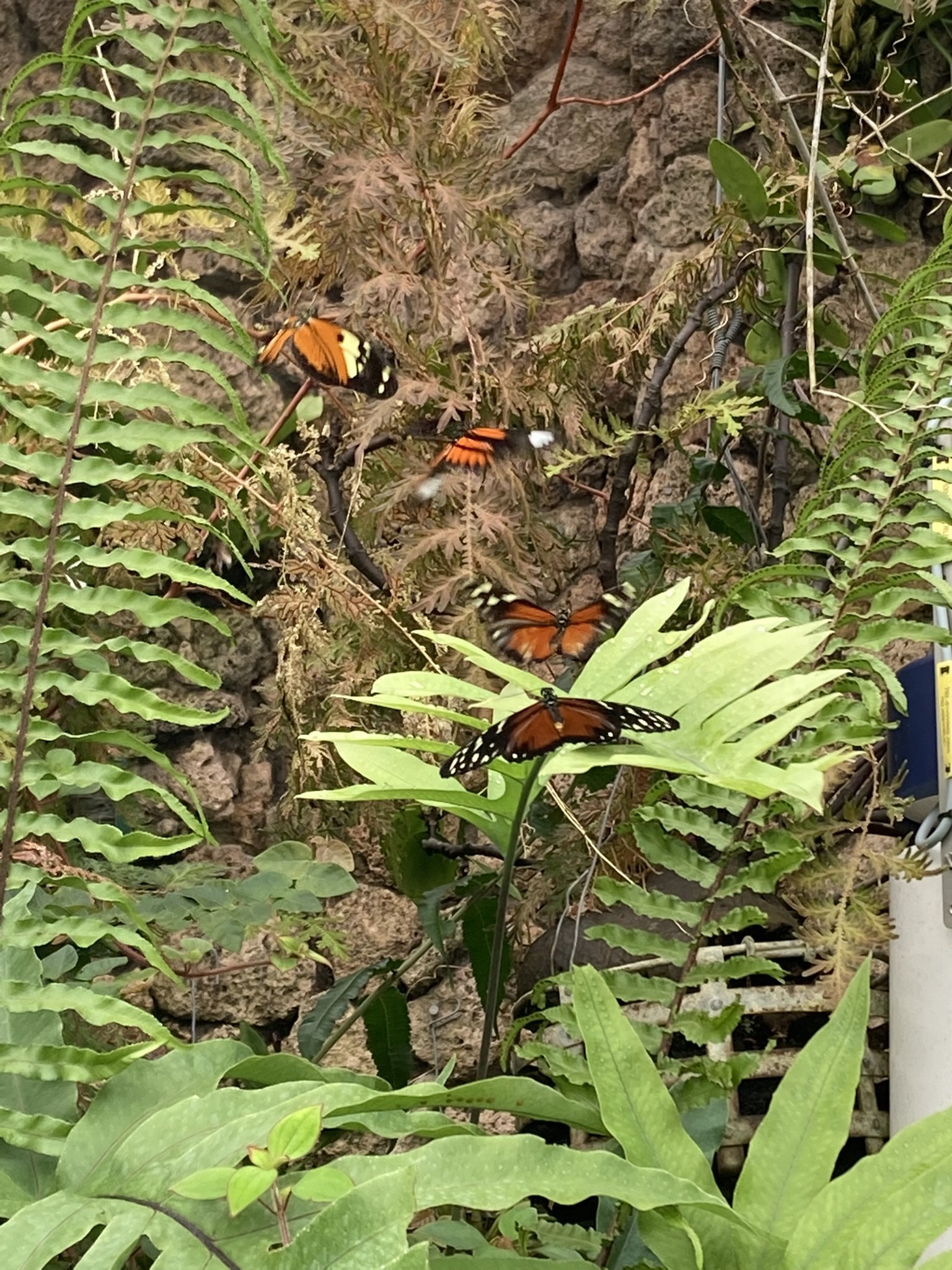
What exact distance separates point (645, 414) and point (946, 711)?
66 centimetres

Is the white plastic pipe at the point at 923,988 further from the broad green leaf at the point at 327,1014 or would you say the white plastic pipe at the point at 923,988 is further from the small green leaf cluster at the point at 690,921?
the broad green leaf at the point at 327,1014

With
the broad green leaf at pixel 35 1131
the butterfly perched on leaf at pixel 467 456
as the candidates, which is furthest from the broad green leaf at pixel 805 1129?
the butterfly perched on leaf at pixel 467 456

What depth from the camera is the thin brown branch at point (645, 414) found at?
167 centimetres

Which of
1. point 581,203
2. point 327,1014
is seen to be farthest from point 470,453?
point 581,203

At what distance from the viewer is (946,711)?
127 cm

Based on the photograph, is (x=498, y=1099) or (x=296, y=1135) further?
(x=498, y=1099)

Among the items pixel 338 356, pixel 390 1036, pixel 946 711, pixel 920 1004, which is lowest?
pixel 920 1004

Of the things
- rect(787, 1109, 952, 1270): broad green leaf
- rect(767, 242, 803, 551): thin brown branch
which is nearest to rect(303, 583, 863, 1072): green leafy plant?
rect(787, 1109, 952, 1270): broad green leaf

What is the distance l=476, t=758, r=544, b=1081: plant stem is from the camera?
2.84 ft

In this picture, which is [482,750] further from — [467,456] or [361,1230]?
[467,456]

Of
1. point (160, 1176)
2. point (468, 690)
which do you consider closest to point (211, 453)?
point (468, 690)

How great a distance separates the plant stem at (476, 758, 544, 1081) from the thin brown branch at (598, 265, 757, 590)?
2.90 ft

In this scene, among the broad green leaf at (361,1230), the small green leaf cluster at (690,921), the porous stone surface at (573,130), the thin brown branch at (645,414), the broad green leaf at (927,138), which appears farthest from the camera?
the porous stone surface at (573,130)

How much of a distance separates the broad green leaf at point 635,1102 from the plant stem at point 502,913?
0.11m
